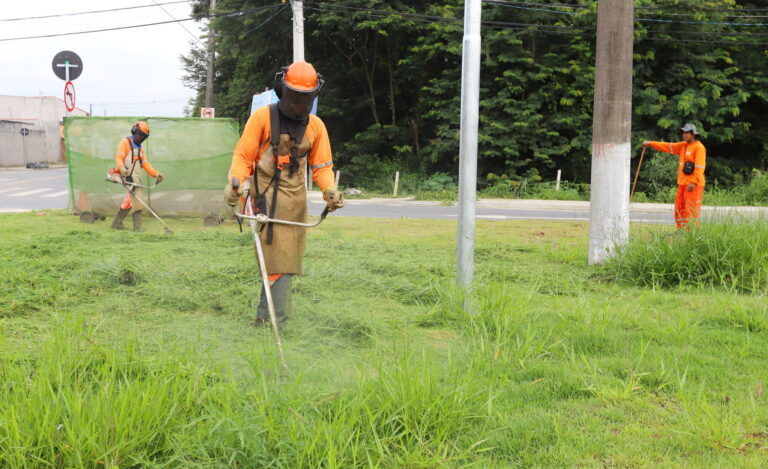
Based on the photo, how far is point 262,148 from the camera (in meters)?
4.90

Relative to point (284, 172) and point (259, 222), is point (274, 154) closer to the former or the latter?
point (284, 172)

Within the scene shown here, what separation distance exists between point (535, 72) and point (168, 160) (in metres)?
14.0

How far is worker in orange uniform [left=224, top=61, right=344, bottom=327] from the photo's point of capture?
15.6 ft

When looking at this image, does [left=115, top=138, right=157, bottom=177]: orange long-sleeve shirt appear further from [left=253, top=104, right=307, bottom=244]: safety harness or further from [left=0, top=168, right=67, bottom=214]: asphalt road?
[left=253, top=104, right=307, bottom=244]: safety harness

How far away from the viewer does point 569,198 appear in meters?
21.6

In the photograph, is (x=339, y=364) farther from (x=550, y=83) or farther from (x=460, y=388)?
(x=550, y=83)

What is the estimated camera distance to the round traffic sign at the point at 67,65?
13242 mm

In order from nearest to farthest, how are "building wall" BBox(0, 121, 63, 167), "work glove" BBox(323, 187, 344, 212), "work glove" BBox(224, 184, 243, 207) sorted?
"work glove" BBox(224, 184, 243, 207) → "work glove" BBox(323, 187, 344, 212) → "building wall" BBox(0, 121, 63, 167)

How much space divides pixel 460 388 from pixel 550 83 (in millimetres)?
21158

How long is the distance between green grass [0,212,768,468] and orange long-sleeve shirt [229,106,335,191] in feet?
3.51

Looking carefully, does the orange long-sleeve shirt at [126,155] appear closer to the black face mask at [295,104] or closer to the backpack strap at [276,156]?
the backpack strap at [276,156]

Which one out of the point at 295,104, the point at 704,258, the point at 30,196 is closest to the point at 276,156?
the point at 295,104

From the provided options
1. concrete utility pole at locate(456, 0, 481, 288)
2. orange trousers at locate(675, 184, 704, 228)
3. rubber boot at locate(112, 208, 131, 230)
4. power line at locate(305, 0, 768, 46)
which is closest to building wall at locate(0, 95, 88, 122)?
power line at locate(305, 0, 768, 46)

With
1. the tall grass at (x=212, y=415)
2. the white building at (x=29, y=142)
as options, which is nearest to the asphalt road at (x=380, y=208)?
the tall grass at (x=212, y=415)
